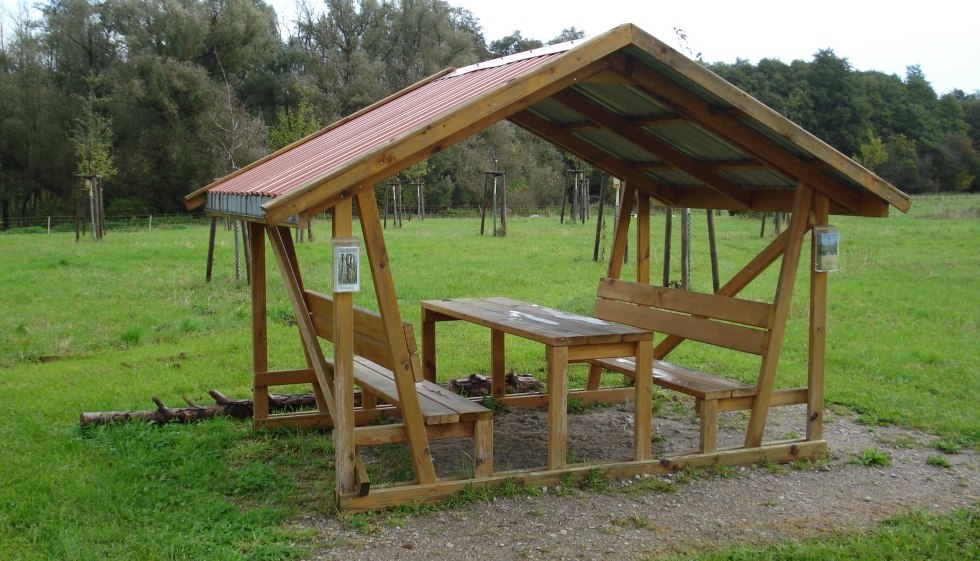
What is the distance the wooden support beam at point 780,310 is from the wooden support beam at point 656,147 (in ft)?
3.41

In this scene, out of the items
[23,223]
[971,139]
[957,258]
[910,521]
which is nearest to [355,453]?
[910,521]

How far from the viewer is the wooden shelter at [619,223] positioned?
205 inches

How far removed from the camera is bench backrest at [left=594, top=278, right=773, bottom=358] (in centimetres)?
627

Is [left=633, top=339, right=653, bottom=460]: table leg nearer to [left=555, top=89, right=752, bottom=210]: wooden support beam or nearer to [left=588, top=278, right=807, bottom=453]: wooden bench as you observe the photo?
[left=588, top=278, right=807, bottom=453]: wooden bench

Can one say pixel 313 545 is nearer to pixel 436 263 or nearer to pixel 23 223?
pixel 436 263

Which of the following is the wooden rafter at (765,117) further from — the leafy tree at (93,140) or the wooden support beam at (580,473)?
the leafy tree at (93,140)

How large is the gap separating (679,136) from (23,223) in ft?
126

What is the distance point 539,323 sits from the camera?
6.39 m

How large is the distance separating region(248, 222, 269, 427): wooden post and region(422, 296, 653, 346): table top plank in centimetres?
149

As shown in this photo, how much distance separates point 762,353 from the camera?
6.20 m

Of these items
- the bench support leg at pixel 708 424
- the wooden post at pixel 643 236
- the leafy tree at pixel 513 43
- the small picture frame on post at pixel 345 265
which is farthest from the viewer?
the leafy tree at pixel 513 43

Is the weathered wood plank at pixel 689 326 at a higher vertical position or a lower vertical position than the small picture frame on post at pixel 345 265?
lower

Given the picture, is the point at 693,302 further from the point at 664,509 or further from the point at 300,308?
the point at 300,308

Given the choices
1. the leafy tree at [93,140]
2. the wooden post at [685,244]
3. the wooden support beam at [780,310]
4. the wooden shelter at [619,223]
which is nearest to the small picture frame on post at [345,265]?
the wooden shelter at [619,223]
